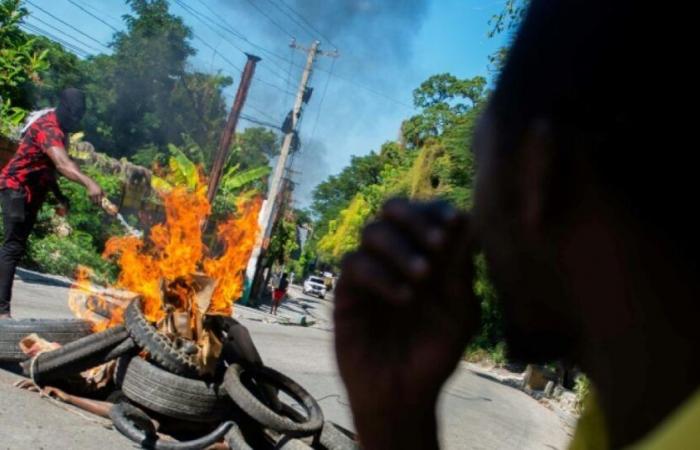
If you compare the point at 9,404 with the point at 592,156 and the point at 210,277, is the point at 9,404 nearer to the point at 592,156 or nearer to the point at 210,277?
the point at 210,277

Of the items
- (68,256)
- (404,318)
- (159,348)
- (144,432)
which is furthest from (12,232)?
(68,256)

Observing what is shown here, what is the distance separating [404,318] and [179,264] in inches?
199

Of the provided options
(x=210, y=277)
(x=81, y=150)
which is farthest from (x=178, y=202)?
(x=81, y=150)

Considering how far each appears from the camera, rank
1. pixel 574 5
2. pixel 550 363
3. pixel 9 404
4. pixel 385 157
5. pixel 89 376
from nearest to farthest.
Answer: pixel 574 5, pixel 550 363, pixel 9 404, pixel 89 376, pixel 385 157

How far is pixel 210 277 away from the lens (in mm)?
5820

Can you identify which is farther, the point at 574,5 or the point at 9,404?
the point at 9,404

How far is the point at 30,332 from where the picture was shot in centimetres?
552

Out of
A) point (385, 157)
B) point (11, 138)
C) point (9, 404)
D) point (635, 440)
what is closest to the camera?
point (635, 440)

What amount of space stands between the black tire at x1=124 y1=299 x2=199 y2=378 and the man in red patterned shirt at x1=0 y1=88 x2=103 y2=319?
1.45m

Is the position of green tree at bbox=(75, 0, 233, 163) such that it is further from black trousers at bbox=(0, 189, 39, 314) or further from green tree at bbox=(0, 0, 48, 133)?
black trousers at bbox=(0, 189, 39, 314)

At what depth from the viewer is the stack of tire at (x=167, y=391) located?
5.05 m

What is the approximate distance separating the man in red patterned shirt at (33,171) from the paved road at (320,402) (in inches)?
44.9

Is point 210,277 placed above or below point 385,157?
below

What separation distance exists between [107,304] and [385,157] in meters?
47.9
